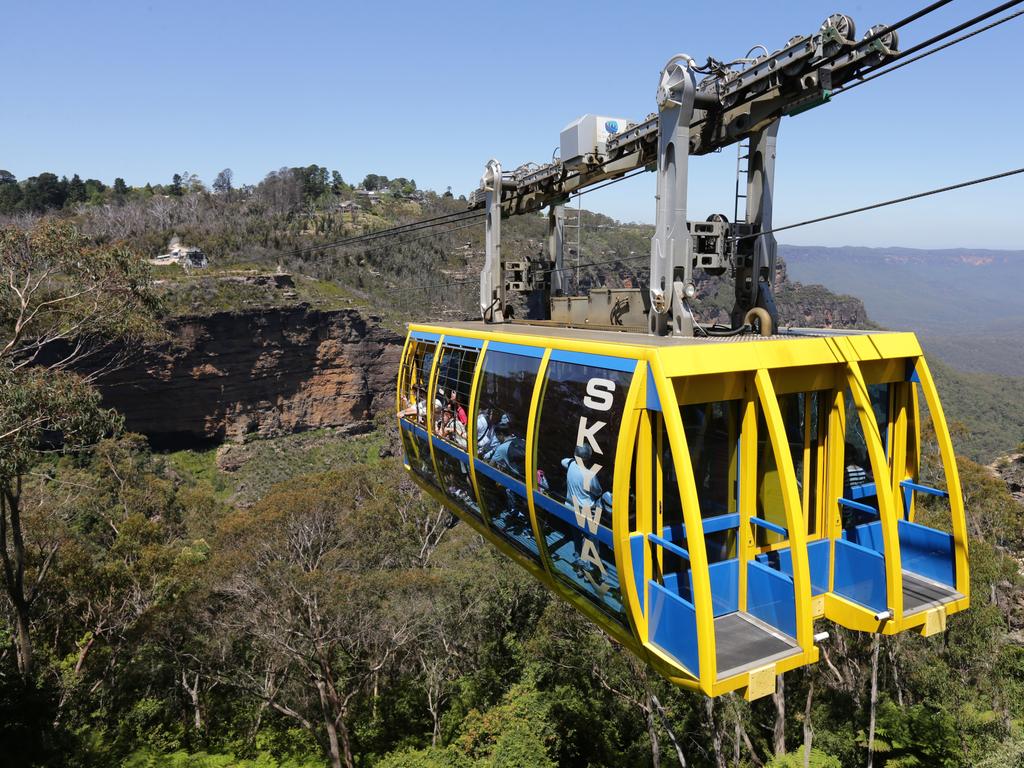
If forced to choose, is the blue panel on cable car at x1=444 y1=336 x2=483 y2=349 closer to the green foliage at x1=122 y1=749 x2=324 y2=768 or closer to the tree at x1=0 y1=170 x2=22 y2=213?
the green foliage at x1=122 y1=749 x2=324 y2=768

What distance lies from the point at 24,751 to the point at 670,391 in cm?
1382

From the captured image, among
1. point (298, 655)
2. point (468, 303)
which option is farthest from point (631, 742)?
point (468, 303)

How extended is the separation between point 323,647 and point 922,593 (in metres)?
15.1

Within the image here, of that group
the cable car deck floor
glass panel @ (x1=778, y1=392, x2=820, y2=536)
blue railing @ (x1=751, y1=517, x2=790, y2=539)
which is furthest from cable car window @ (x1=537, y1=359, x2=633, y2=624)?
glass panel @ (x1=778, y1=392, x2=820, y2=536)

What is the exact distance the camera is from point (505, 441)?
597 cm

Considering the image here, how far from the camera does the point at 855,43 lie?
198 inches

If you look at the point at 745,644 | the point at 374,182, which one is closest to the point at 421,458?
the point at 745,644

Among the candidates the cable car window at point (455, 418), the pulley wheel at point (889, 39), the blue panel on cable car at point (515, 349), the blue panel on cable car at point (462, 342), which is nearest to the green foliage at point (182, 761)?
the cable car window at point (455, 418)

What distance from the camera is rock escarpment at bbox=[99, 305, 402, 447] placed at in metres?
43.7

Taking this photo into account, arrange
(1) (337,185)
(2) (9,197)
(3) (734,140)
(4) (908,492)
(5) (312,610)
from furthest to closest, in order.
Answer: (1) (337,185)
(2) (9,197)
(5) (312,610)
(3) (734,140)
(4) (908,492)

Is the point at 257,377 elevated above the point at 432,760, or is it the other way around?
the point at 257,377

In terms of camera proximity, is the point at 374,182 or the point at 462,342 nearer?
the point at 462,342

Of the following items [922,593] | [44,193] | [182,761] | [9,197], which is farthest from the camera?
[44,193]

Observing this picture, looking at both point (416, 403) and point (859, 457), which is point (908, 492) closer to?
point (859, 457)
